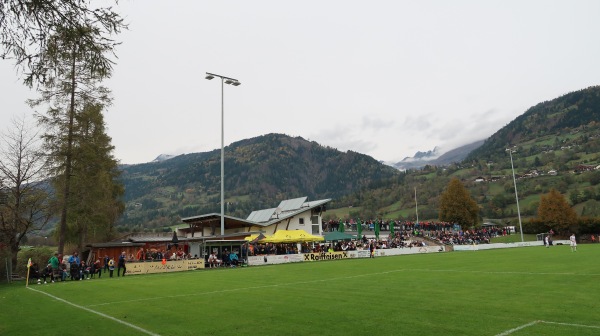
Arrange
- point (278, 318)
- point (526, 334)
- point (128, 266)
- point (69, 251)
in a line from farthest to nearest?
1. point (69, 251)
2. point (128, 266)
3. point (278, 318)
4. point (526, 334)

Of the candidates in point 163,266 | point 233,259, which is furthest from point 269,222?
point 163,266

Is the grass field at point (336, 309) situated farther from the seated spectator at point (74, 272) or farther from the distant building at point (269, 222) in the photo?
the distant building at point (269, 222)

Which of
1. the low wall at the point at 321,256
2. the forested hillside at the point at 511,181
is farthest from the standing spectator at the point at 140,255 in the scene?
the forested hillside at the point at 511,181

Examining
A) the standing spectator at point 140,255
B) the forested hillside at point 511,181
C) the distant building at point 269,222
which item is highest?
the forested hillside at point 511,181

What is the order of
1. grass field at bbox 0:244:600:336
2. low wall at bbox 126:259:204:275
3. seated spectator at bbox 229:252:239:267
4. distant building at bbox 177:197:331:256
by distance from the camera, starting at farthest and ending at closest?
1. distant building at bbox 177:197:331:256
2. seated spectator at bbox 229:252:239:267
3. low wall at bbox 126:259:204:275
4. grass field at bbox 0:244:600:336

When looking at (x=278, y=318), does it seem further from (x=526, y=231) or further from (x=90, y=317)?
(x=526, y=231)

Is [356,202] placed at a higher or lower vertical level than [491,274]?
higher

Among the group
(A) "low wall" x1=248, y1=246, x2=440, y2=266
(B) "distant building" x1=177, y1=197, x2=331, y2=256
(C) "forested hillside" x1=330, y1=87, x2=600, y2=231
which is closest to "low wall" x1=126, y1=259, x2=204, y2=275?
(A) "low wall" x1=248, y1=246, x2=440, y2=266

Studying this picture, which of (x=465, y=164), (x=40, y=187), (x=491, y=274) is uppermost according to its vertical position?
(x=465, y=164)

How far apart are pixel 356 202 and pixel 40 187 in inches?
5027

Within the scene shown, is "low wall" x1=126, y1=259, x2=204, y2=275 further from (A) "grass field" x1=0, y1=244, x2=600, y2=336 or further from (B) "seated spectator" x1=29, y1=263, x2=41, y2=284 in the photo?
(A) "grass field" x1=0, y1=244, x2=600, y2=336

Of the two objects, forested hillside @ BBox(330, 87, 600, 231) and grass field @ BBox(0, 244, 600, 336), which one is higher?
forested hillside @ BBox(330, 87, 600, 231)

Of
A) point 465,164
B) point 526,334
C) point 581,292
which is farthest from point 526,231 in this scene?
point 465,164

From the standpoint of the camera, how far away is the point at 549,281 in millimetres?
14820
